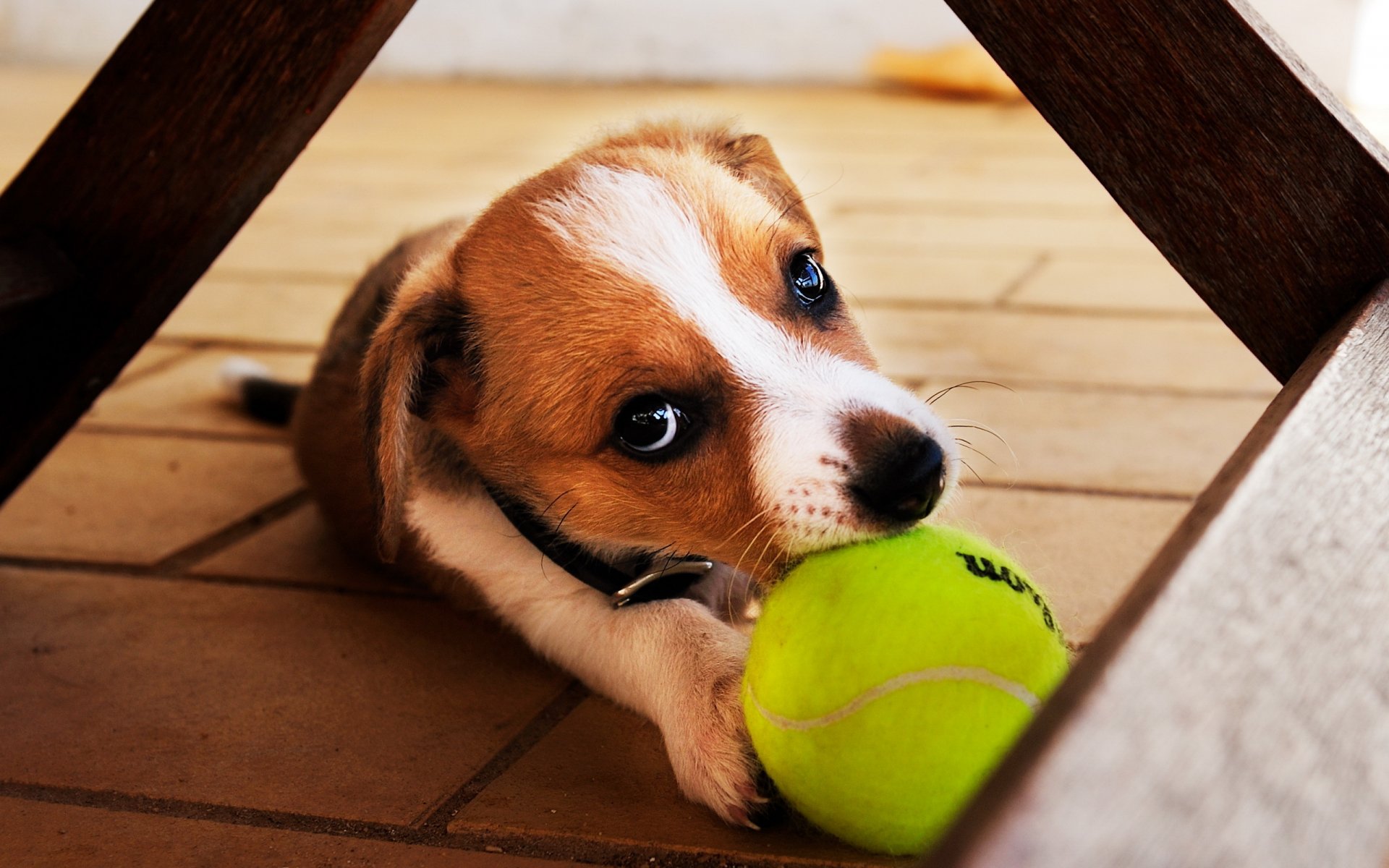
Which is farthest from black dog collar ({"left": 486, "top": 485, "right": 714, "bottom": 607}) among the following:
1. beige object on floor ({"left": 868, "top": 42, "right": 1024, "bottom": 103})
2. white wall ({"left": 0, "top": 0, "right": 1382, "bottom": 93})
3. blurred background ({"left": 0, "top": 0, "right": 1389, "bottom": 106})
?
white wall ({"left": 0, "top": 0, "right": 1382, "bottom": 93})

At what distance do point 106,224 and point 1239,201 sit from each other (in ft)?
5.98

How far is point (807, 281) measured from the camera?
2.22m

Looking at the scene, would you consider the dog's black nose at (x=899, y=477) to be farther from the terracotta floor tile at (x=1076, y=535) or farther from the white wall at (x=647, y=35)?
the white wall at (x=647, y=35)

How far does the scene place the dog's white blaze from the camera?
6.10ft

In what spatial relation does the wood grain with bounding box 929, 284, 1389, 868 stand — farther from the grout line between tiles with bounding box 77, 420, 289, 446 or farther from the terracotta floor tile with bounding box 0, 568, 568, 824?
the grout line between tiles with bounding box 77, 420, 289, 446

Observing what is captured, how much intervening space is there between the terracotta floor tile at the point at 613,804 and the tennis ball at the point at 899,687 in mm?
85

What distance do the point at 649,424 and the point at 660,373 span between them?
0.09m

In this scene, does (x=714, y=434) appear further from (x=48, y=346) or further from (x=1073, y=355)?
(x=1073, y=355)

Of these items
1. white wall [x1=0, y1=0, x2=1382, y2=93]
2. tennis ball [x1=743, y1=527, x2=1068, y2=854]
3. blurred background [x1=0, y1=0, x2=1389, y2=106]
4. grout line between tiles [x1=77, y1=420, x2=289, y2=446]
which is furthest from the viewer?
white wall [x1=0, y1=0, x2=1382, y2=93]

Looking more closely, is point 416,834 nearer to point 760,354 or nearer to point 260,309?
point 760,354

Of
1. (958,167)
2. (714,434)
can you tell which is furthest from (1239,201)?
(958,167)

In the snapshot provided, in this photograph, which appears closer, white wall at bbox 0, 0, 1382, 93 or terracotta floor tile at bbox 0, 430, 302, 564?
terracotta floor tile at bbox 0, 430, 302, 564

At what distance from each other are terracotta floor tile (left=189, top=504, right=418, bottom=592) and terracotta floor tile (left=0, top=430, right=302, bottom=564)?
12 cm

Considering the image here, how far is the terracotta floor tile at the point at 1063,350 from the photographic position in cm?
377
